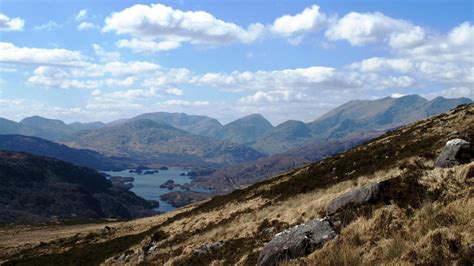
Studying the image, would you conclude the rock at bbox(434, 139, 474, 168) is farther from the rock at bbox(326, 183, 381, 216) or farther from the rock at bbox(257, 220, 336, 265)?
the rock at bbox(257, 220, 336, 265)

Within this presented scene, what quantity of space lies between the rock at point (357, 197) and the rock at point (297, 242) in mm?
3102

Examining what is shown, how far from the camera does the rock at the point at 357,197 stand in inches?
643

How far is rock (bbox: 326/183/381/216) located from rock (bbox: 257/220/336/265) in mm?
3102

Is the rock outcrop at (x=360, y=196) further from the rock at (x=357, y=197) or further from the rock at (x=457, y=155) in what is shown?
the rock at (x=457, y=155)

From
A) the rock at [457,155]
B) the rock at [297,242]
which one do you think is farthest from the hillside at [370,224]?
the rock at [457,155]

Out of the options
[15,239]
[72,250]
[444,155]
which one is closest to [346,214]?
[444,155]

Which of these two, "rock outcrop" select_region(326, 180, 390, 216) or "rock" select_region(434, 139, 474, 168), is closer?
"rock outcrop" select_region(326, 180, 390, 216)

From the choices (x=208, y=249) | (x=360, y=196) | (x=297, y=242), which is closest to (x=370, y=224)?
(x=297, y=242)

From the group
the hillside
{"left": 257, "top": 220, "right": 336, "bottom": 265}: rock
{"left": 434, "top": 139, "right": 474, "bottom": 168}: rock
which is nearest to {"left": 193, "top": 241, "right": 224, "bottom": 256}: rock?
the hillside

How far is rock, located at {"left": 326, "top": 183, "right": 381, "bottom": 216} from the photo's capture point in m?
16.3

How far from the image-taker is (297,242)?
12914mm

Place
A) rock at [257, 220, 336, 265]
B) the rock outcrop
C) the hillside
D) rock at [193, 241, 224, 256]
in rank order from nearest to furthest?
the hillside, rock at [257, 220, 336, 265], the rock outcrop, rock at [193, 241, 224, 256]

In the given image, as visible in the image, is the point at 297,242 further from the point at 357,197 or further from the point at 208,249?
the point at 208,249

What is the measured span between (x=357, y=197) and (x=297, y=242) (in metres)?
4.87
